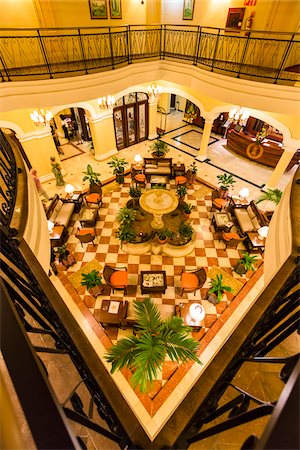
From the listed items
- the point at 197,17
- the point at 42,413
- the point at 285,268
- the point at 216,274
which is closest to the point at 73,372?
the point at 42,413

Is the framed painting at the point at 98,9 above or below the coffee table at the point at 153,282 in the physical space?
above

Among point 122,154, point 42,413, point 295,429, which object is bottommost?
point 122,154

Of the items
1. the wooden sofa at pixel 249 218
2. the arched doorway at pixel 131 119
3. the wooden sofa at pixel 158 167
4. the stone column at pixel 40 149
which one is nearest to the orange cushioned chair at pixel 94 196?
the wooden sofa at pixel 158 167

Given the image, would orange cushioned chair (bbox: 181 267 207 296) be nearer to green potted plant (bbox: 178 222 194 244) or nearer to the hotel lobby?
the hotel lobby

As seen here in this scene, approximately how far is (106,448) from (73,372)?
765mm

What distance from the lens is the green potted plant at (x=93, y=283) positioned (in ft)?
19.4

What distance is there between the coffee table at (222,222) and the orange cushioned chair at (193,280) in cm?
200

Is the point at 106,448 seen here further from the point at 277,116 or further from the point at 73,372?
the point at 277,116

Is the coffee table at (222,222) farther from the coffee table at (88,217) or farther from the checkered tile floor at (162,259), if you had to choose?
the coffee table at (88,217)

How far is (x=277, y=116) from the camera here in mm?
8078

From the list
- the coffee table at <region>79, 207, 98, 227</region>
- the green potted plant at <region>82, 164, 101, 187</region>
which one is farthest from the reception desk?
the coffee table at <region>79, 207, 98, 227</region>

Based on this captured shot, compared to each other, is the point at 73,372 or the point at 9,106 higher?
the point at 9,106

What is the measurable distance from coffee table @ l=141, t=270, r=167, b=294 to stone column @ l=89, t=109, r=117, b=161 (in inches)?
288

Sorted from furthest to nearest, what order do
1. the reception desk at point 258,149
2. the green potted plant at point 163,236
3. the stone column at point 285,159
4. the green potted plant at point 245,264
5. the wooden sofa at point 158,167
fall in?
1. the reception desk at point 258,149
2. the wooden sofa at point 158,167
3. the stone column at point 285,159
4. the green potted plant at point 163,236
5. the green potted plant at point 245,264
